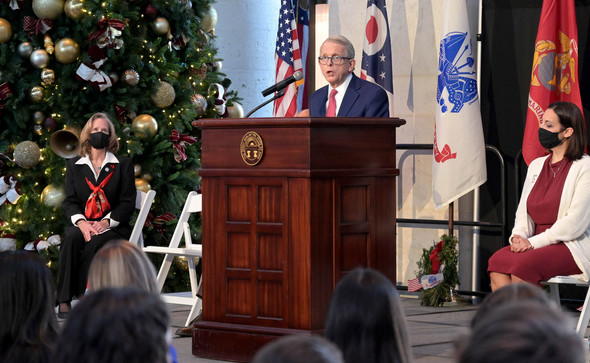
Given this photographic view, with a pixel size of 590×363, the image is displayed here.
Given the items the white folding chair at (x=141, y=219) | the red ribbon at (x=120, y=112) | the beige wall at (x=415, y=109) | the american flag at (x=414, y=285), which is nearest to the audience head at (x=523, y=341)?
the white folding chair at (x=141, y=219)

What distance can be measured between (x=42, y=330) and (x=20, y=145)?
5.33m

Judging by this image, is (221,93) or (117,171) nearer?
(117,171)

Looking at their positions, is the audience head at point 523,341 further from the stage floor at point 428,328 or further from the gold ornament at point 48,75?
the gold ornament at point 48,75

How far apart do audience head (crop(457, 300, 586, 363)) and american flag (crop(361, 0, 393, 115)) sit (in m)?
6.04

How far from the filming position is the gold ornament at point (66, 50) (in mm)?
7434

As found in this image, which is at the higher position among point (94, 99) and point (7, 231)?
point (94, 99)

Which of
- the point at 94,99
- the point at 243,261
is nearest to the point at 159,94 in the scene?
the point at 94,99

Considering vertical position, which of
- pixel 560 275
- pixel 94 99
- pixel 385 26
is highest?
pixel 385 26

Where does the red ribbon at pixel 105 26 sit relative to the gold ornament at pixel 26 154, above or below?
above

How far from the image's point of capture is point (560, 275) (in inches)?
211

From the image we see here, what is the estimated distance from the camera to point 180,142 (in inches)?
312

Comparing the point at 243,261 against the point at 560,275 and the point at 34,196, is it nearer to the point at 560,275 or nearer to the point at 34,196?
the point at 560,275

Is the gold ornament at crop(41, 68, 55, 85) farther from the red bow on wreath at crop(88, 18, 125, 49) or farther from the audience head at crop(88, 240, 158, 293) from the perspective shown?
the audience head at crop(88, 240, 158, 293)

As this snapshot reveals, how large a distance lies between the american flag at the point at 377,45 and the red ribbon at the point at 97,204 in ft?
7.12
